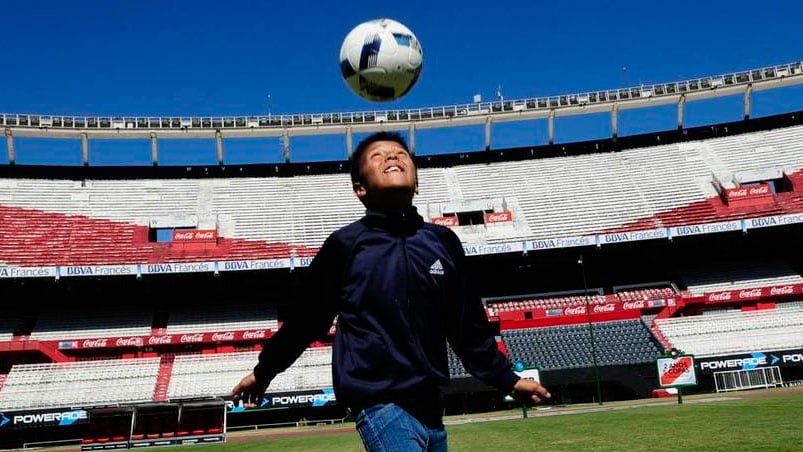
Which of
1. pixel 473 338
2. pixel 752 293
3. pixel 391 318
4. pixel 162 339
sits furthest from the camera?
pixel 752 293

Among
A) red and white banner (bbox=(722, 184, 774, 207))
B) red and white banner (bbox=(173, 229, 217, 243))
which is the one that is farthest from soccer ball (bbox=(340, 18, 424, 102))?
red and white banner (bbox=(722, 184, 774, 207))

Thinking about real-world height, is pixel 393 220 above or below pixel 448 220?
below

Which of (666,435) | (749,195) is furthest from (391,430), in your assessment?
(749,195)

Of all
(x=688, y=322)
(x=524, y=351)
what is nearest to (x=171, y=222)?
(x=524, y=351)

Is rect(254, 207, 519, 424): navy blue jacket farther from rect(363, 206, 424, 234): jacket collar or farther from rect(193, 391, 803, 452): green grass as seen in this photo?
rect(193, 391, 803, 452): green grass

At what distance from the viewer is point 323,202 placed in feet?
147

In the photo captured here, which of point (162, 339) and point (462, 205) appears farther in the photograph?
point (462, 205)

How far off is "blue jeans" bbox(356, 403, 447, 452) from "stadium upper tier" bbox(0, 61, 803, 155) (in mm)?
42567

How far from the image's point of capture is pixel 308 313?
11.0 ft

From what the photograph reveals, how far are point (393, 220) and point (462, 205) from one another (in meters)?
39.1

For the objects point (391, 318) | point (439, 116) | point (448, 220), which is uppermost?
point (439, 116)

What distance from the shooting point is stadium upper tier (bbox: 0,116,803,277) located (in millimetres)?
37875

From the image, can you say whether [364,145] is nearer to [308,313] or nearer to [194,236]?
[308,313]

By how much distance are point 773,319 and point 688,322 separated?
4.21 meters
